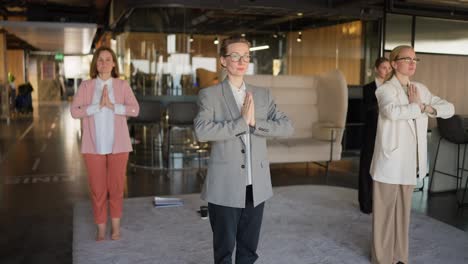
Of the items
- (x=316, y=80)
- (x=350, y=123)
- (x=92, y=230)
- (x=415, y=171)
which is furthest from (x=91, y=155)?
(x=350, y=123)

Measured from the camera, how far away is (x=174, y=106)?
742 centimetres

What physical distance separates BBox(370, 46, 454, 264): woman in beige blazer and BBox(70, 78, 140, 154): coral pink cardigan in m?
1.96

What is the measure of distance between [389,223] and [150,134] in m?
6.19

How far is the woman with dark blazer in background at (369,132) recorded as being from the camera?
15.2ft

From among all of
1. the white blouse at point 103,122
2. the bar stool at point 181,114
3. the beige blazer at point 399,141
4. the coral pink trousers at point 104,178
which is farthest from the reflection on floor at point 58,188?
the beige blazer at point 399,141

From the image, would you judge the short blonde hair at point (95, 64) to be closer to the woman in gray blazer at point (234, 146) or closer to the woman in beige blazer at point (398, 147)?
the woman in gray blazer at point (234, 146)

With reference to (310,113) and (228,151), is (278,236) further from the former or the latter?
(310,113)

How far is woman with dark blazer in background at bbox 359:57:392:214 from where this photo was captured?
464cm

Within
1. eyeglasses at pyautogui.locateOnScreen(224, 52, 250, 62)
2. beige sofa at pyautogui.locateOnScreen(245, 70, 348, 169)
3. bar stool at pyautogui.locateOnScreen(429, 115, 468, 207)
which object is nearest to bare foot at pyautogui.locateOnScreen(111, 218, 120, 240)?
eyeglasses at pyautogui.locateOnScreen(224, 52, 250, 62)

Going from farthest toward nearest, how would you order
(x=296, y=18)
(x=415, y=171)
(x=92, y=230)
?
1. (x=296, y=18)
2. (x=92, y=230)
3. (x=415, y=171)

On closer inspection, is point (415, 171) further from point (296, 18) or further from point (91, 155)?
point (296, 18)

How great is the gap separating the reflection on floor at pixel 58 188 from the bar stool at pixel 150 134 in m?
0.29

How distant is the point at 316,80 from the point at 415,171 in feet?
14.8

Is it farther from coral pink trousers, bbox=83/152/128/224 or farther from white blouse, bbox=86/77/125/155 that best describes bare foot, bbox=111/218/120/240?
white blouse, bbox=86/77/125/155
